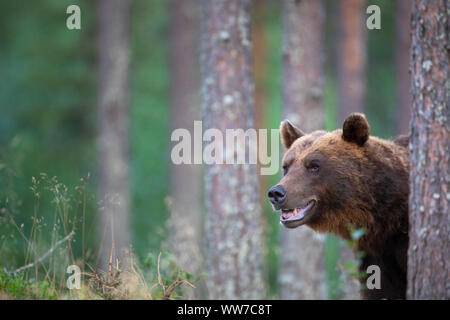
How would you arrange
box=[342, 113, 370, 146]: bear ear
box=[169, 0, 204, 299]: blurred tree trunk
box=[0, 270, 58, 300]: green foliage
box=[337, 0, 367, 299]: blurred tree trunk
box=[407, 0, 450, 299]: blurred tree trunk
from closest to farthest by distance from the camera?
box=[407, 0, 450, 299]: blurred tree trunk → box=[0, 270, 58, 300]: green foliage → box=[342, 113, 370, 146]: bear ear → box=[337, 0, 367, 299]: blurred tree trunk → box=[169, 0, 204, 299]: blurred tree trunk

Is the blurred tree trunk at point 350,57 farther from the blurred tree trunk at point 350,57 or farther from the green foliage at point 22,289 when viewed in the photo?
the green foliage at point 22,289

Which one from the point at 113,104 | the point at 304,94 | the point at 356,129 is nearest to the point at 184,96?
the point at 113,104

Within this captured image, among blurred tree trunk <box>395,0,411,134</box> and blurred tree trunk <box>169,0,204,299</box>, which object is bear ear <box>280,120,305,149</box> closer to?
blurred tree trunk <box>395,0,411,134</box>

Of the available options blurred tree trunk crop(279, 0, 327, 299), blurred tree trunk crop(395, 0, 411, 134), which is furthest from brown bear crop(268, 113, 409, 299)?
blurred tree trunk crop(395, 0, 411, 134)

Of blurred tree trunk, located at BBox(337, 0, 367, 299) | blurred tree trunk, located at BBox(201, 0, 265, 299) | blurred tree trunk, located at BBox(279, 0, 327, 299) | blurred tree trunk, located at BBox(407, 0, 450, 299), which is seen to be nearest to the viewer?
blurred tree trunk, located at BBox(407, 0, 450, 299)

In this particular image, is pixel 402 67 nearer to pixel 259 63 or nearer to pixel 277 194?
pixel 259 63

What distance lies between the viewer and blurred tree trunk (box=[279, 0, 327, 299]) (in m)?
8.85

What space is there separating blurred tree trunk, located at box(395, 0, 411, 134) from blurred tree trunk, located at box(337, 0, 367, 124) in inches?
41.2

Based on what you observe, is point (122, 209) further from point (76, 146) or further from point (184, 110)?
point (76, 146)

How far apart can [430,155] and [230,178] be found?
9.12 ft

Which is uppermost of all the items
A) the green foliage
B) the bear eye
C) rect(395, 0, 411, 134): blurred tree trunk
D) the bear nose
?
rect(395, 0, 411, 134): blurred tree trunk

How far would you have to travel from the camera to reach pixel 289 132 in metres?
5.80
